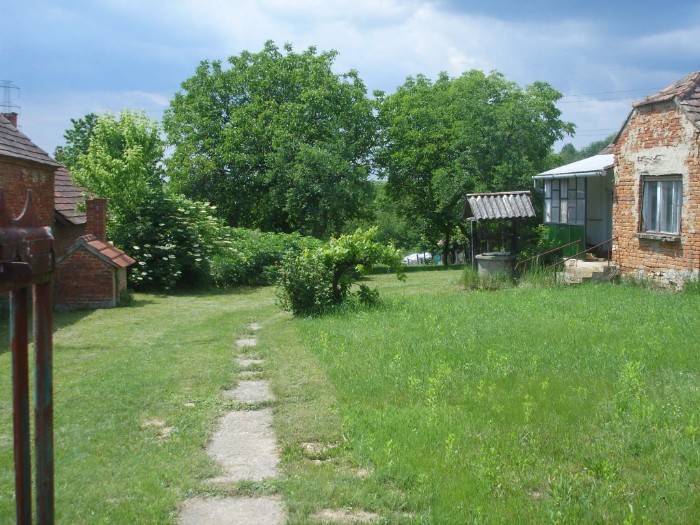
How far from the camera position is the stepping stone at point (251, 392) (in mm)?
8234

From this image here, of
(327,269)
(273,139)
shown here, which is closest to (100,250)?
(327,269)

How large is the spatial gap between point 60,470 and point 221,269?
56.6 feet

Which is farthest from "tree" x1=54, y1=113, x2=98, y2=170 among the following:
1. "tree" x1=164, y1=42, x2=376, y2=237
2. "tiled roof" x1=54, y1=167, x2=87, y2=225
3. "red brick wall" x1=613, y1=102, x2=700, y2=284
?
"red brick wall" x1=613, y1=102, x2=700, y2=284

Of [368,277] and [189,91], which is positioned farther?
[189,91]

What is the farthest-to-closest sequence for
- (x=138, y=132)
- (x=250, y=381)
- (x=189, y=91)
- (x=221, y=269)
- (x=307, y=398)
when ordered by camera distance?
(x=189, y=91)
(x=138, y=132)
(x=221, y=269)
(x=250, y=381)
(x=307, y=398)

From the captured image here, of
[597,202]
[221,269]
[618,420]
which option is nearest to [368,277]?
[221,269]

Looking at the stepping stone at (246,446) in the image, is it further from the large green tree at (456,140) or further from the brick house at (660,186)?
the large green tree at (456,140)

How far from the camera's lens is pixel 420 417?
22.5ft

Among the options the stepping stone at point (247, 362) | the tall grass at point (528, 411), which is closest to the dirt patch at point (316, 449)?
the tall grass at point (528, 411)

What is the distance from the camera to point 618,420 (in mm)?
6523

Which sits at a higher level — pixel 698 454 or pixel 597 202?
pixel 597 202

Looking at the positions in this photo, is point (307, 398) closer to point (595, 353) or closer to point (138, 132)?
point (595, 353)

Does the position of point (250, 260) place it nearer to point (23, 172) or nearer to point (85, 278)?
point (85, 278)

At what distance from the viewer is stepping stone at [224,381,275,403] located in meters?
8.23
